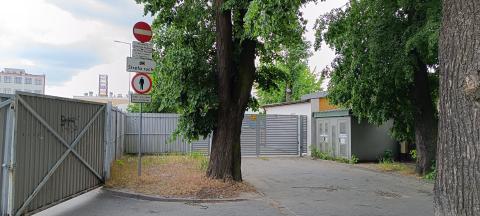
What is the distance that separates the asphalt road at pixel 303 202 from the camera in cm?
828

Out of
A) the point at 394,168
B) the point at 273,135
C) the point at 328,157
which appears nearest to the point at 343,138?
the point at 328,157

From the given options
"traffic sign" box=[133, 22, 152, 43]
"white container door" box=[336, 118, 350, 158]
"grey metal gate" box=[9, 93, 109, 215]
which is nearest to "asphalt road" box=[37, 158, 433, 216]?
"grey metal gate" box=[9, 93, 109, 215]

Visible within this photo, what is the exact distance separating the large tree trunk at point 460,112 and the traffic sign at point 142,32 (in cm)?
871

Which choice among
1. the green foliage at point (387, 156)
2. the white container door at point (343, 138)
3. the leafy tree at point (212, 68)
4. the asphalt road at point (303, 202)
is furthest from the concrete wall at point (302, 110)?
the leafy tree at point (212, 68)

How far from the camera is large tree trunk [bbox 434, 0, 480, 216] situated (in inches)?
143

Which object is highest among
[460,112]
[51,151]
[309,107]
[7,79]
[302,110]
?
[7,79]

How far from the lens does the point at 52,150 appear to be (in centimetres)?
763

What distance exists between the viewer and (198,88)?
1093 cm

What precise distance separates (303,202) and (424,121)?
7.41 m

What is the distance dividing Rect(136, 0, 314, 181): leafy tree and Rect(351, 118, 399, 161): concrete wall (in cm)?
918

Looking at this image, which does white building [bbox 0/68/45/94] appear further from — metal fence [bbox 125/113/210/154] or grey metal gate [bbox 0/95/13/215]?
grey metal gate [bbox 0/95/13/215]

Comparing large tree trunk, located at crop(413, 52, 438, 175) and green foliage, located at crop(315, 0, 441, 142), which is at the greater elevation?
green foliage, located at crop(315, 0, 441, 142)

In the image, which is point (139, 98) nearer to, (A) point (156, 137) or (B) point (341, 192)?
(B) point (341, 192)

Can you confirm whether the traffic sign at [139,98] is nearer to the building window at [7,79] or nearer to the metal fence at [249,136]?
the metal fence at [249,136]
